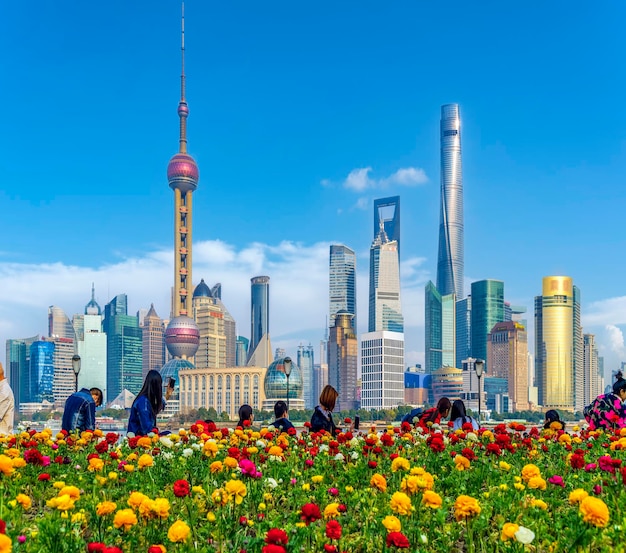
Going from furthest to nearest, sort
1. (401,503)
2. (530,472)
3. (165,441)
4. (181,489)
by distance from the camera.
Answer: (165,441) → (530,472) → (181,489) → (401,503)

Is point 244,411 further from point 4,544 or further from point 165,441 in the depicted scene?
point 4,544

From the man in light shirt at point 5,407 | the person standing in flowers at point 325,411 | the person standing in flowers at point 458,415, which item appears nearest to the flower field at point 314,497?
the man in light shirt at point 5,407

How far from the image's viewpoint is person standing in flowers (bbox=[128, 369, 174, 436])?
11.2m

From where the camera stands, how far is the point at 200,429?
10.0 metres

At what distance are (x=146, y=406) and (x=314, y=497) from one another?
497 cm

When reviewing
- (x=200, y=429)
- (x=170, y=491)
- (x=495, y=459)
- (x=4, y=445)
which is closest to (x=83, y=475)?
(x=170, y=491)

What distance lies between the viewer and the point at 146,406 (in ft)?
36.9

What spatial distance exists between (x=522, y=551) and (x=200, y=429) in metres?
5.80

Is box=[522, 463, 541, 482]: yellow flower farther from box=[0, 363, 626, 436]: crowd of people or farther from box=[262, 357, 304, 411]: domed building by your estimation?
box=[262, 357, 304, 411]: domed building

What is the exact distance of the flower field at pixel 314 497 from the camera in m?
4.84

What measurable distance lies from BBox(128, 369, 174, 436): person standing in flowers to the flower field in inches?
46.1

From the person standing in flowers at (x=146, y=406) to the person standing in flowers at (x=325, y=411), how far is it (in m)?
2.58

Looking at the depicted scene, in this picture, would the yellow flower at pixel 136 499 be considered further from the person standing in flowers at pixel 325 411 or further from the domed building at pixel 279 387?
the domed building at pixel 279 387

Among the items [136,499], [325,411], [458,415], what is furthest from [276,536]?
[458,415]
